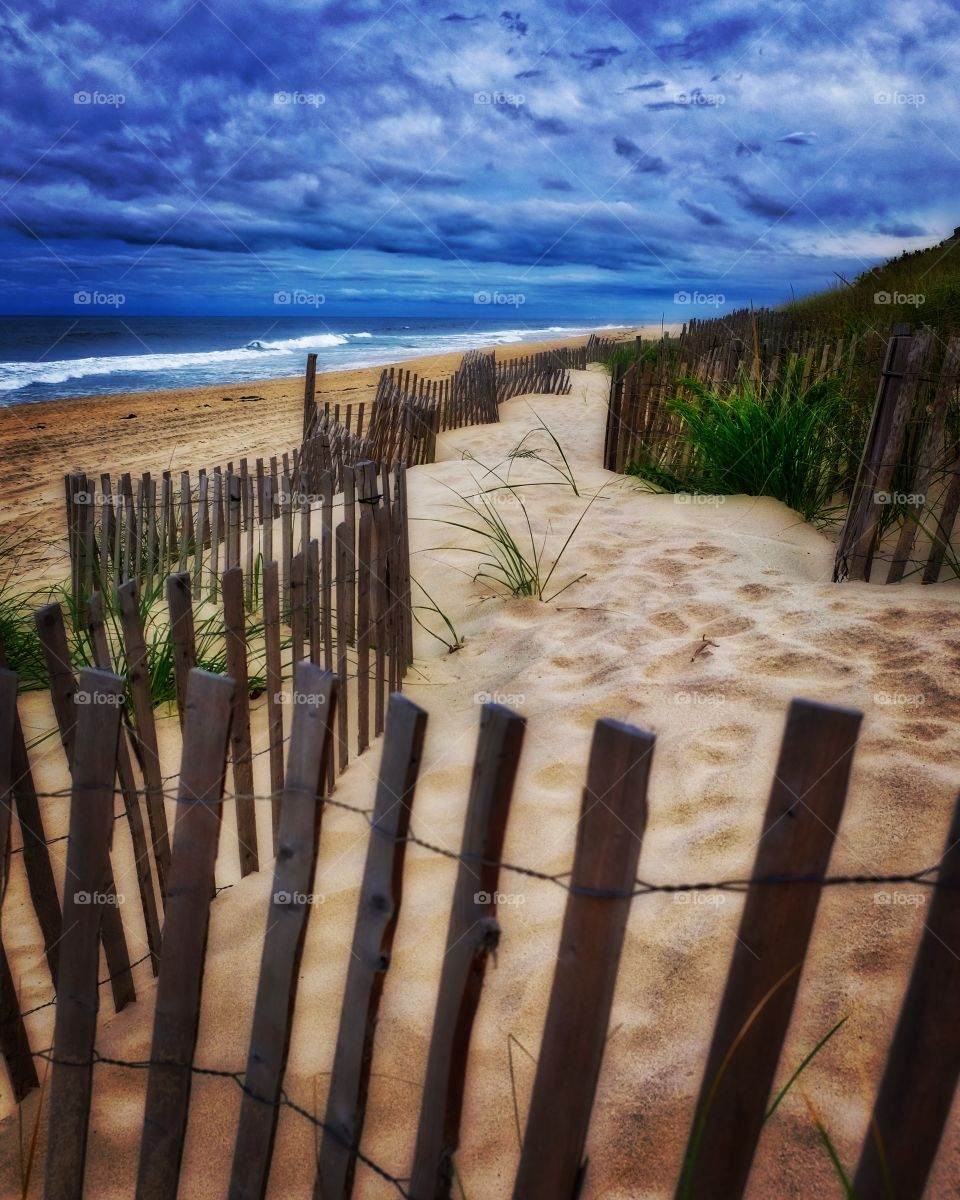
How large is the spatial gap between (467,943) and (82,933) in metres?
0.83

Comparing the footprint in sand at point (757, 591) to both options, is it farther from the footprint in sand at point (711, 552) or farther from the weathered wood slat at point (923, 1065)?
the weathered wood slat at point (923, 1065)

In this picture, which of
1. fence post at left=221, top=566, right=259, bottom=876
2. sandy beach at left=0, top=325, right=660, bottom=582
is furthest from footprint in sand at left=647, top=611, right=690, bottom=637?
sandy beach at left=0, top=325, right=660, bottom=582

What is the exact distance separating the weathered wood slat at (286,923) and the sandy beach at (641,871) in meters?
0.26

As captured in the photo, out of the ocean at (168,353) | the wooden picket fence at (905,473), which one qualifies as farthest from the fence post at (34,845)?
the ocean at (168,353)

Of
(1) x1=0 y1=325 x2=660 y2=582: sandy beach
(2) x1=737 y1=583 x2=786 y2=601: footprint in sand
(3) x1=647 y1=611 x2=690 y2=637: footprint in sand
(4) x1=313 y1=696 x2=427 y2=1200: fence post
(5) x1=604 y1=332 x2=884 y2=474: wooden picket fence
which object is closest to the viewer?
(4) x1=313 y1=696 x2=427 y2=1200: fence post

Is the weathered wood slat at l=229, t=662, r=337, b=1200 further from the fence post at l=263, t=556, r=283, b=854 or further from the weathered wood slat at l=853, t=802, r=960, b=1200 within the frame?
the fence post at l=263, t=556, r=283, b=854

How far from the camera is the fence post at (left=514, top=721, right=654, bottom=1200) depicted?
958 millimetres

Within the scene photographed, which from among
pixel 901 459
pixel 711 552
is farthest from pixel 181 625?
pixel 901 459

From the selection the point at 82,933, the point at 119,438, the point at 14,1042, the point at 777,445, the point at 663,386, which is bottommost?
the point at 119,438

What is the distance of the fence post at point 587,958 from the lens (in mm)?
958

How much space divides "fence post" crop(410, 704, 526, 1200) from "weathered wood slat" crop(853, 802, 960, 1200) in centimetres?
50

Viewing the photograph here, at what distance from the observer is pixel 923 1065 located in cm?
96

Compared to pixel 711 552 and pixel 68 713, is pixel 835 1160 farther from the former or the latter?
pixel 711 552

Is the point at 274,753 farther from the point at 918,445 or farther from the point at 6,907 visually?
the point at 918,445
